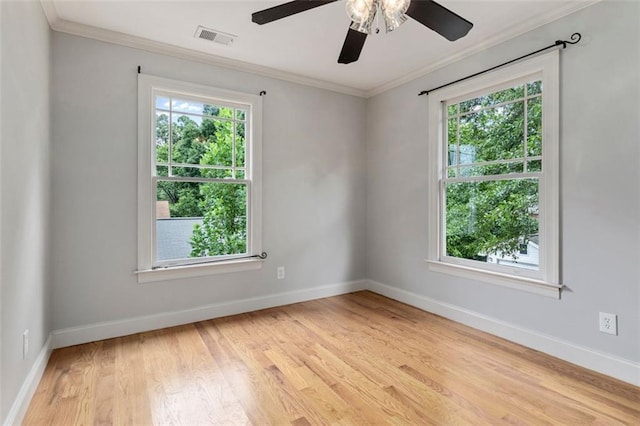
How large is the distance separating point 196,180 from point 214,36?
1.29 metres

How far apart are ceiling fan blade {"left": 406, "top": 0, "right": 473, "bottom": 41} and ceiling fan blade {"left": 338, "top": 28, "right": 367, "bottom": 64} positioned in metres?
0.29

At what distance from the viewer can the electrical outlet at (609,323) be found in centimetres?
220

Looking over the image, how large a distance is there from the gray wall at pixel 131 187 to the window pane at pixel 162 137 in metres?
Answer: 0.20

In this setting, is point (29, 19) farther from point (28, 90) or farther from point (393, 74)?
point (393, 74)

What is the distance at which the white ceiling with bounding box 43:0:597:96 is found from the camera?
2402mm

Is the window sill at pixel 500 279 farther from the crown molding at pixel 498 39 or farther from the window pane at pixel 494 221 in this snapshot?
the crown molding at pixel 498 39

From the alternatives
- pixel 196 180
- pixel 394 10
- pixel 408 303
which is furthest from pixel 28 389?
pixel 408 303

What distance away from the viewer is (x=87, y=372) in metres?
2.25

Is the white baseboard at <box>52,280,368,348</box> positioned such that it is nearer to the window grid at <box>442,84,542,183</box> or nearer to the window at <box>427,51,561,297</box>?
the window at <box>427,51,561,297</box>

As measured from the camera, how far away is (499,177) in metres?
2.90

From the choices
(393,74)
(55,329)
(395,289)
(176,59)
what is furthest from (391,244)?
(55,329)

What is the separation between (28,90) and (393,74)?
3184 mm

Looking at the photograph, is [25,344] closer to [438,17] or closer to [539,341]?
[438,17]

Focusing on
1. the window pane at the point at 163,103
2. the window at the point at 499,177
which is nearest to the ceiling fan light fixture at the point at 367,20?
the window at the point at 499,177
